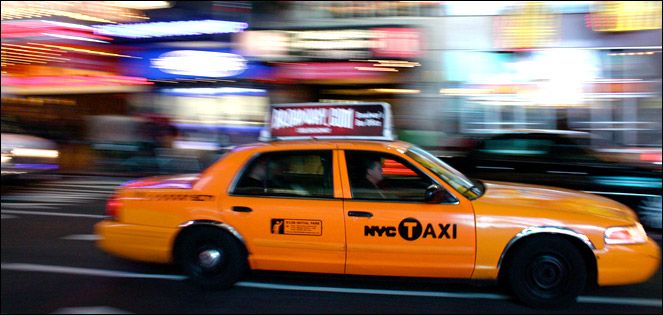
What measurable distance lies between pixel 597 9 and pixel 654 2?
1.28 m

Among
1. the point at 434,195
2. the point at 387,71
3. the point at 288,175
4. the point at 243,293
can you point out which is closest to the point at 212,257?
the point at 243,293

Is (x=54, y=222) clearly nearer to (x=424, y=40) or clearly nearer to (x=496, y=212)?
(x=496, y=212)

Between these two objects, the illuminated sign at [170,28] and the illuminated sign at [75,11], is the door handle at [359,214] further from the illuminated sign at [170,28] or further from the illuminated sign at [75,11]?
the illuminated sign at [75,11]

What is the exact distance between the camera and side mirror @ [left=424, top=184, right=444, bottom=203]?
441 centimetres

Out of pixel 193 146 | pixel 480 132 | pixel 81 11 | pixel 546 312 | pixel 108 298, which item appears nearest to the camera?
pixel 546 312

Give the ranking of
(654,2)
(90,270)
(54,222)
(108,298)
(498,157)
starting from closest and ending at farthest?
(108,298)
(90,270)
(54,222)
(498,157)
(654,2)

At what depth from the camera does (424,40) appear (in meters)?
14.6

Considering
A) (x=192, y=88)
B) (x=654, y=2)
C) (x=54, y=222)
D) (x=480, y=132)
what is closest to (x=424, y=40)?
(x=480, y=132)

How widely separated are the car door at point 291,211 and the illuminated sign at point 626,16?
1211cm

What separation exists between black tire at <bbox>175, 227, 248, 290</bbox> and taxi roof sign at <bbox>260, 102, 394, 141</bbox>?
3.65 ft

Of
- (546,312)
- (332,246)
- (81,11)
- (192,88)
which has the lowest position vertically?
(546,312)

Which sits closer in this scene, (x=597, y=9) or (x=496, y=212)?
(x=496, y=212)

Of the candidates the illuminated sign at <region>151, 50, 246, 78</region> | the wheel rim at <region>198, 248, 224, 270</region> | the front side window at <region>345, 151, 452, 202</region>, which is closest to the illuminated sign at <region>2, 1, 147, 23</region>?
the illuminated sign at <region>151, 50, 246, 78</region>

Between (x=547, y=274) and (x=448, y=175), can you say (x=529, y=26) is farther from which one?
(x=547, y=274)
